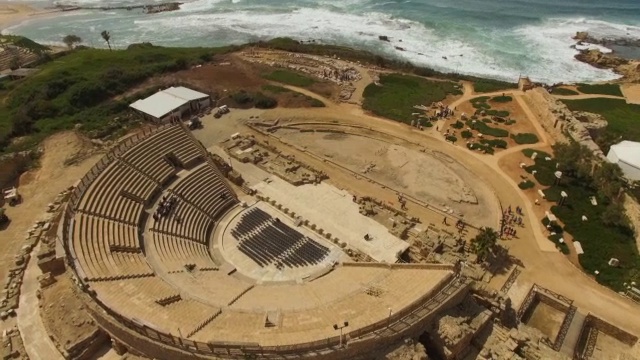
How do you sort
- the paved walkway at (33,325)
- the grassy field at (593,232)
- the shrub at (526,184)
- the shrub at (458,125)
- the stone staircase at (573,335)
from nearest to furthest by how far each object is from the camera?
the paved walkway at (33,325) → the stone staircase at (573,335) → the grassy field at (593,232) → the shrub at (526,184) → the shrub at (458,125)

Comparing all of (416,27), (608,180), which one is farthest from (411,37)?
(608,180)

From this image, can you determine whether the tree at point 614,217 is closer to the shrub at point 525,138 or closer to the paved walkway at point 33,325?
the shrub at point 525,138

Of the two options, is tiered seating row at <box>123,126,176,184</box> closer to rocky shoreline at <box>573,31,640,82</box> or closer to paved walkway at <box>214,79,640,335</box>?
paved walkway at <box>214,79,640,335</box>

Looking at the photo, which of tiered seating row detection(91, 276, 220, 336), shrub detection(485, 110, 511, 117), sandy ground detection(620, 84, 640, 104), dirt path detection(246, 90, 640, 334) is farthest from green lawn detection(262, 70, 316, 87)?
sandy ground detection(620, 84, 640, 104)

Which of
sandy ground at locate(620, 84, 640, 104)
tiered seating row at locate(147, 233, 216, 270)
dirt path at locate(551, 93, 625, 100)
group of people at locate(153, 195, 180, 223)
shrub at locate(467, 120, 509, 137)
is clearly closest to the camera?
tiered seating row at locate(147, 233, 216, 270)

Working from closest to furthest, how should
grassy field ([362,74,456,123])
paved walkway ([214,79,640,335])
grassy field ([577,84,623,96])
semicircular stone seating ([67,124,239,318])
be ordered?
semicircular stone seating ([67,124,239,318])
paved walkway ([214,79,640,335])
grassy field ([362,74,456,123])
grassy field ([577,84,623,96])

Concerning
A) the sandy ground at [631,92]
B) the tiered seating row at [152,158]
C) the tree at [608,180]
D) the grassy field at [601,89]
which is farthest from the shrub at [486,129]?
the tiered seating row at [152,158]
